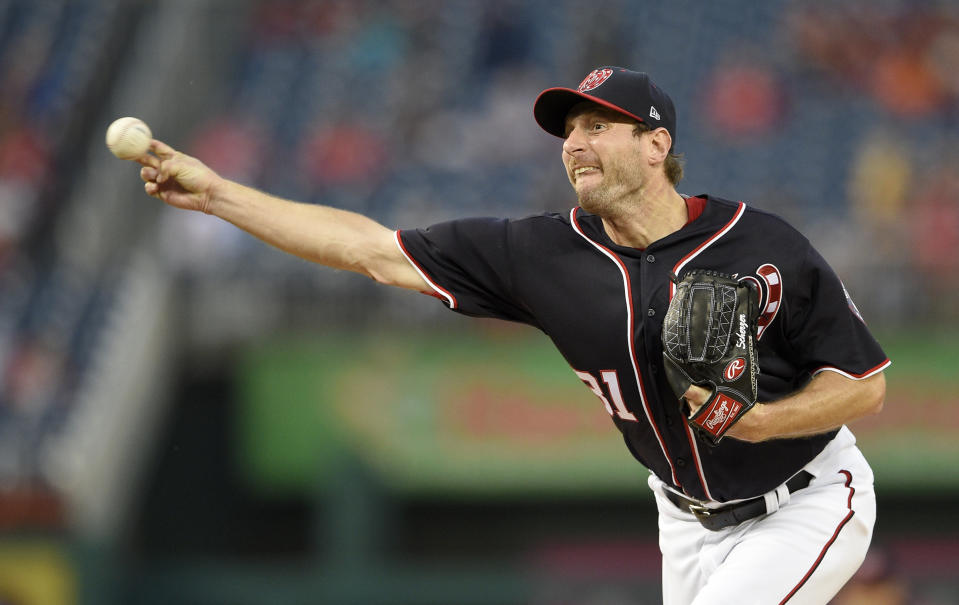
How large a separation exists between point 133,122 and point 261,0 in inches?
441

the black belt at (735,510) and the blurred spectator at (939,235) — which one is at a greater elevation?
the blurred spectator at (939,235)

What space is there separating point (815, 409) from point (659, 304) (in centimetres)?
51

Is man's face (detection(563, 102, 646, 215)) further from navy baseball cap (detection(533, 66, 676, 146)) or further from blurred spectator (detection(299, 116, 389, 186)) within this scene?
blurred spectator (detection(299, 116, 389, 186))

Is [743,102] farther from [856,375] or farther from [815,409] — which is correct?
[815,409]

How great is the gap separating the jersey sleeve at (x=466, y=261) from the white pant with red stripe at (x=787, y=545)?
0.78m

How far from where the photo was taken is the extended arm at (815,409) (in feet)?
11.5

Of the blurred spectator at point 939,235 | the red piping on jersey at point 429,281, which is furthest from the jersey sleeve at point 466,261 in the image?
the blurred spectator at point 939,235

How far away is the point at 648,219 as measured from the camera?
151 inches

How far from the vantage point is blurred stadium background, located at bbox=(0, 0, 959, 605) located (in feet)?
31.6

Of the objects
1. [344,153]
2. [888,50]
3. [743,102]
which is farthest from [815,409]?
[888,50]

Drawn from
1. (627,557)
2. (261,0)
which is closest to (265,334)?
(627,557)

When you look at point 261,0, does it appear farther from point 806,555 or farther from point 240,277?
point 806,555

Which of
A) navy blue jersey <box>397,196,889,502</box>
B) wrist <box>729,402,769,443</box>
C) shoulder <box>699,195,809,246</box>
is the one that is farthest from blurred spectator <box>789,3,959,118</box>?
wrist <box>729,402,769,443</box>

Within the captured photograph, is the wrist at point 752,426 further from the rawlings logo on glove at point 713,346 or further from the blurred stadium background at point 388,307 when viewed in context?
the blurred stadium background at point 388,307
